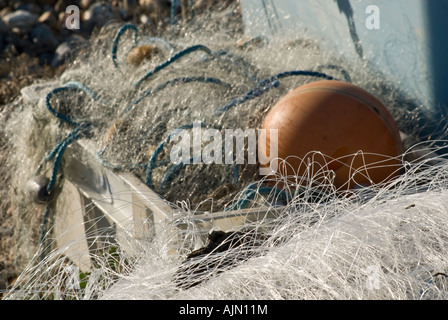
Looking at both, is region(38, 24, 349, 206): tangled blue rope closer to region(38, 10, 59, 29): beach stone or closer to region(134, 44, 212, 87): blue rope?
region(134, 44, 212, 87): blue rope

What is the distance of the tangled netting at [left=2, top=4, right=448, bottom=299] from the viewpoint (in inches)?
97.7

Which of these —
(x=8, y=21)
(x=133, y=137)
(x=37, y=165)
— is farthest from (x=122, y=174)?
(x=8, y=21)

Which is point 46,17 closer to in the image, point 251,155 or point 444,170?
point 251,155

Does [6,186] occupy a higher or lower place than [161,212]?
lower

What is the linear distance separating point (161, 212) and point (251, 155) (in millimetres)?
731

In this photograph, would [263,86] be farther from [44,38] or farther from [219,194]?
[44,38]

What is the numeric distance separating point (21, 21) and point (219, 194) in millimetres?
5969

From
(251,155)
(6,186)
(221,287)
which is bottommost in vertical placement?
(6,186)

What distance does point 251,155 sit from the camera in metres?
3.90

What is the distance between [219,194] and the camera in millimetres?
3891

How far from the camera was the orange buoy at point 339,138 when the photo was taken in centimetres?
361

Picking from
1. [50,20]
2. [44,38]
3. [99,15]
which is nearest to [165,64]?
[44,38]

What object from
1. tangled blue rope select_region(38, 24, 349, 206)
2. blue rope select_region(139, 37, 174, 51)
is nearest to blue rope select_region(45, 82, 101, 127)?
tangled blue rope select_region(38, 24, 349, 206)

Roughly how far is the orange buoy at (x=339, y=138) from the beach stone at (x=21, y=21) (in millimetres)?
6010
